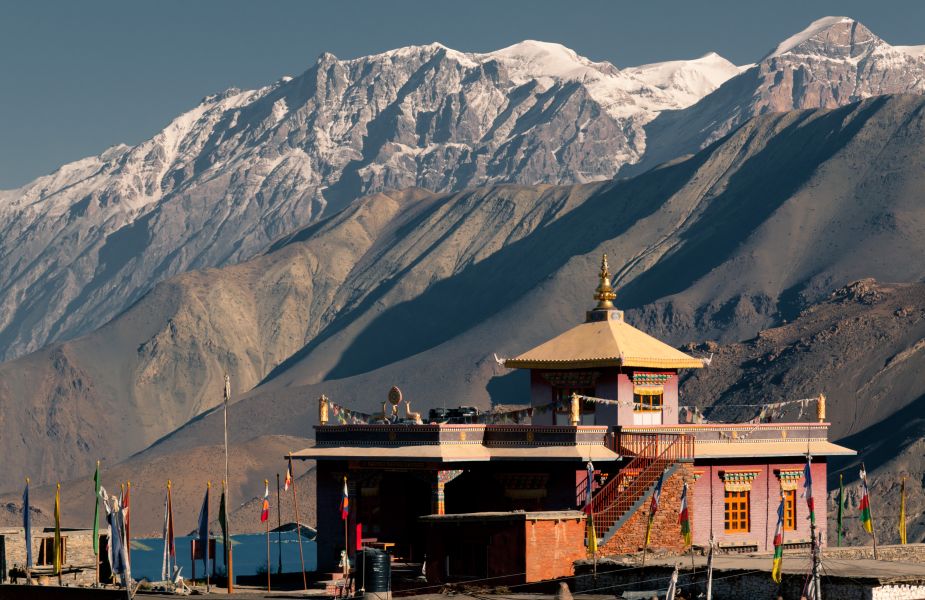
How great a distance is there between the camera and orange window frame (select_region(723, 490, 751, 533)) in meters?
58.8

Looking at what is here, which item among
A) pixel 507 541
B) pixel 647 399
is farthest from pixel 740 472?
pixel 507 541

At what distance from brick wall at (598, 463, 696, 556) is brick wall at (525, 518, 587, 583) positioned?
230 cm

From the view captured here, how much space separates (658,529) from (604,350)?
948cm

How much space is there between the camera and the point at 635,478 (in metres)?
53.6

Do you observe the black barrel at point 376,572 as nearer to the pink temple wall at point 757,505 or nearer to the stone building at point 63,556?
the stone building at point 63,556

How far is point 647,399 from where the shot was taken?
6103 cm

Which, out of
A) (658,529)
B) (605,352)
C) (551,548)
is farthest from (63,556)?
(605,352)

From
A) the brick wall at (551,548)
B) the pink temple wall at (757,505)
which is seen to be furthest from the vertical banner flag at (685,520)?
the pink temple wall at (757,505)

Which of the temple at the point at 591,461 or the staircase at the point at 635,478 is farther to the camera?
the temple at the point at 591,461

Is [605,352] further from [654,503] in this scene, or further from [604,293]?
[654,503]

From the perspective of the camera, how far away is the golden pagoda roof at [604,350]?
197ft

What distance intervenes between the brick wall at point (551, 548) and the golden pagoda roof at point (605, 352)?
11.5 meters

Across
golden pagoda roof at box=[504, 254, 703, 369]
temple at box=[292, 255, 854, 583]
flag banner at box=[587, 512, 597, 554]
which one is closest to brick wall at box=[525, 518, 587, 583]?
flag banner at box=[587, 512, 597, 554]

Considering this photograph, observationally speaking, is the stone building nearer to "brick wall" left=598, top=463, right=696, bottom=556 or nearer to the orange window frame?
"brick wall" left=598, top=463, right=696, bottom=556
